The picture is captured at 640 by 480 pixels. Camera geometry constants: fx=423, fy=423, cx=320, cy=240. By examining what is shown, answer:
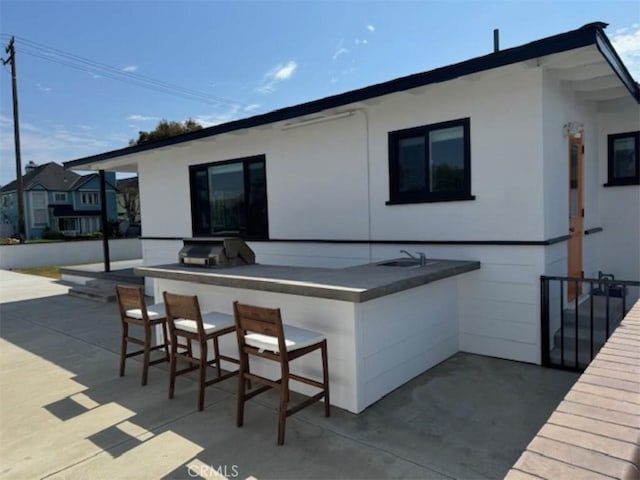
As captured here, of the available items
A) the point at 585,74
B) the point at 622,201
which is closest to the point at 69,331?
the point at 585,74

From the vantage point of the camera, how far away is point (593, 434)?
122 centimetres

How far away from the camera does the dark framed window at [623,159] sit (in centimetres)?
544

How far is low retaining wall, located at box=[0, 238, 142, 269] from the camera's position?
15.2 m

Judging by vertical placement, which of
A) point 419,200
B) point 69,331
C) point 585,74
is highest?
point 585,74

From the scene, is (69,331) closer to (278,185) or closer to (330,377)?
(278,185)

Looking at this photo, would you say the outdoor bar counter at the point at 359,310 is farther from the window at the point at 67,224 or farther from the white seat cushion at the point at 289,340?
the window at the point at 67,224

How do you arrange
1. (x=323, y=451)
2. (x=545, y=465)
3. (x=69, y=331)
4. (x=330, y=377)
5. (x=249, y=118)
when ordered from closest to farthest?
(x=545, y=465), (x=323, y=451), (x=330, y=377), (x=249, y=118), (x=69, y=331)

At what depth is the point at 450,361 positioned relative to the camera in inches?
165

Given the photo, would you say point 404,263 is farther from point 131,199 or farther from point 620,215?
point 131,199

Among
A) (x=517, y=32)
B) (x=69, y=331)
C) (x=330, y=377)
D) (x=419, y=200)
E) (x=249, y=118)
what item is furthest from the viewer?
(x=69, y=331)

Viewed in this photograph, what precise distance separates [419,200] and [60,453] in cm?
387

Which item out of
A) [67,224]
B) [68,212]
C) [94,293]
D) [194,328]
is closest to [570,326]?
[194,328]

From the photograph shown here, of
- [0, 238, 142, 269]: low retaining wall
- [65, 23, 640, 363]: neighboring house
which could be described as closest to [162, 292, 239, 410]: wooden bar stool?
[65, 23, 640, 363]: neighboring house

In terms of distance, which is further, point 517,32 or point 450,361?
point 517,32
